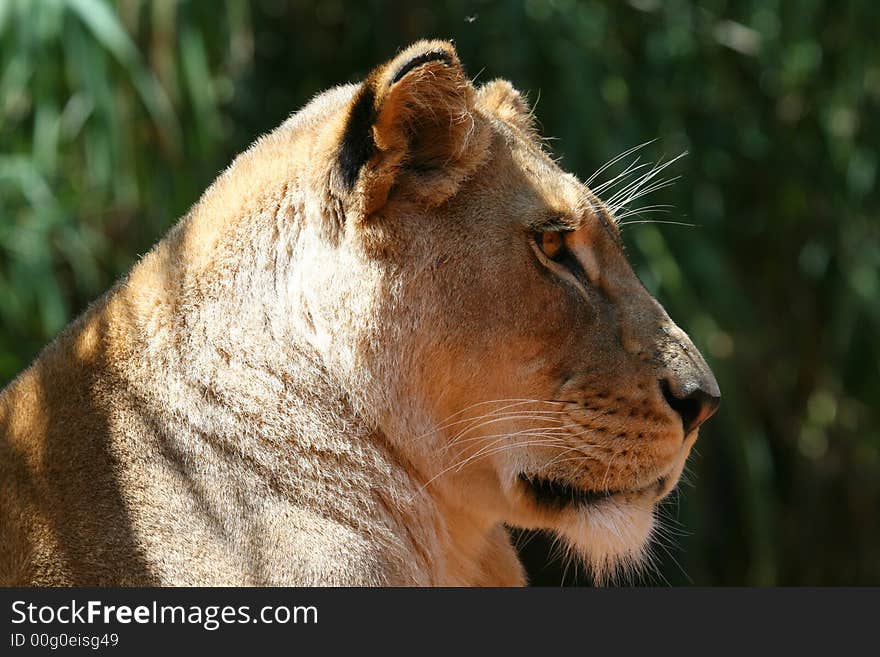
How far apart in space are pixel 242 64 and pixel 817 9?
321 centimetres

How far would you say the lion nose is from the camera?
7.94 ft

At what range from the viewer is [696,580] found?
6305 millimetres

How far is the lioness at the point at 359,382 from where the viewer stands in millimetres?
2219

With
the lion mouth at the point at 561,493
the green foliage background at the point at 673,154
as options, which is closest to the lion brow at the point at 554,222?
the lion mouth at the point at 561,493

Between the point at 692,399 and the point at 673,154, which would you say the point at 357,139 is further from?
the point at 673,154

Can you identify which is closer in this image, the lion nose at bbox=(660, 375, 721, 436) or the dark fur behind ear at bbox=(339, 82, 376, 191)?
the dark fur behind ear at bbox=(339, 82, 376, 191)

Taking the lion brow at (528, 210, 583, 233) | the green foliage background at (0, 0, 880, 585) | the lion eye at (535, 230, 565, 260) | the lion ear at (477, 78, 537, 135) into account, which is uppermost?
the green foliage background at (0, 0, 880, 585)

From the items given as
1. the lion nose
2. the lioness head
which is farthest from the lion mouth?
the lion nose

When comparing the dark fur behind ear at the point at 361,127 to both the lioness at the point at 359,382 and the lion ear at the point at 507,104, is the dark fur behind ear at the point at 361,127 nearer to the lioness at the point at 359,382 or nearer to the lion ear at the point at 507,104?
the lioness at the point at 359,382

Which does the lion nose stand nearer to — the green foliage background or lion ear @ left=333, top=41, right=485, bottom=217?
lion ear @ left=333, top=41, right=485, bottom=217

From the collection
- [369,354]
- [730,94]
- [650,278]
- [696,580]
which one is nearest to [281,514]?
[369,354]

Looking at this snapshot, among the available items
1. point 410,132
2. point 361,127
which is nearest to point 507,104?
point 410,132

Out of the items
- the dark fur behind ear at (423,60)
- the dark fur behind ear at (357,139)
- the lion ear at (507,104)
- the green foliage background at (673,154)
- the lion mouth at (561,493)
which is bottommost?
the lion mouth at (561,493)

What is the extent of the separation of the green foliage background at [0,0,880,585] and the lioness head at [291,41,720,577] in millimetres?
2915
